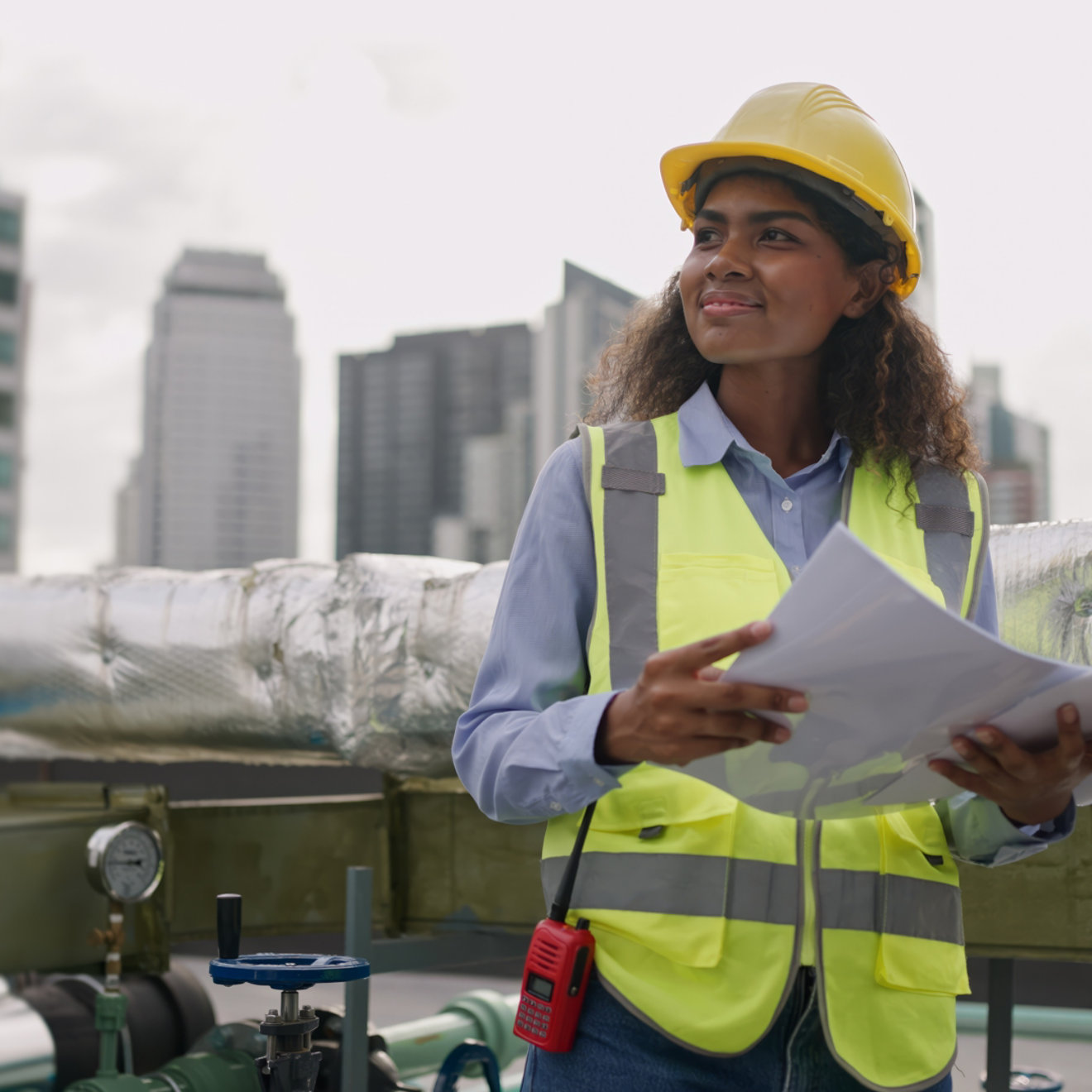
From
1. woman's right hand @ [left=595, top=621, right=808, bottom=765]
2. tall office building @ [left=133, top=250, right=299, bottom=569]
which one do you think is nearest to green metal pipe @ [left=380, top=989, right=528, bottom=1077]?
woman's right hand @ [left=595, top=621, right=808, bottom=765]

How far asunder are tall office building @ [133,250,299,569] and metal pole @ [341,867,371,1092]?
56785 mm

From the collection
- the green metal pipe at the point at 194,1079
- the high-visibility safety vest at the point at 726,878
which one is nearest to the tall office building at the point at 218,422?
the green metal pipe at the point at 194,1079

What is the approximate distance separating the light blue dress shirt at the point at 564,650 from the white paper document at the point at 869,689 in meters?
0.12

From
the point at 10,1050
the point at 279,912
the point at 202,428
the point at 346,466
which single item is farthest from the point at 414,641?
the point at 202,428

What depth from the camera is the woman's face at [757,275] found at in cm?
124

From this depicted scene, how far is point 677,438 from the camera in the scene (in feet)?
4.09

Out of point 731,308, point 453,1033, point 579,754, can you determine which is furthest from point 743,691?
point 453,1033

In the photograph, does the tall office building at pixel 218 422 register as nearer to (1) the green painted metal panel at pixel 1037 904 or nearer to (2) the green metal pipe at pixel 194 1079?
Result: (2) the green metal pipe at pixel 194 1079

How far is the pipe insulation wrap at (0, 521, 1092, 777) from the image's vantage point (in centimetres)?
300

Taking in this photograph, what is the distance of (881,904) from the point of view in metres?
1.10

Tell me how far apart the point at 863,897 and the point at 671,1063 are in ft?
0.70

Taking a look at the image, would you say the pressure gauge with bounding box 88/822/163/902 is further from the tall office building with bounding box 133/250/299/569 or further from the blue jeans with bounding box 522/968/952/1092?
the tall office building with bounding box 133/250/299/569

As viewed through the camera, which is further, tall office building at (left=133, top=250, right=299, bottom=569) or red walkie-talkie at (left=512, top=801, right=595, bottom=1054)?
tall office building at (left=133, top=250, right=299, bottom=569)

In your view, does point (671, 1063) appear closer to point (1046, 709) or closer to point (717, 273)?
point (1046, 709)
